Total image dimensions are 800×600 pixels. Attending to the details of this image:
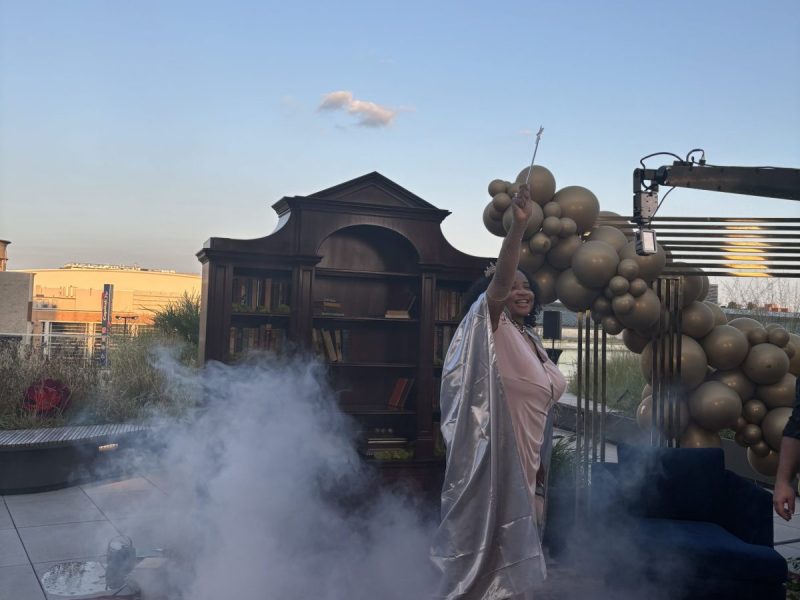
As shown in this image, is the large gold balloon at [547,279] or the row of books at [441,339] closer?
the large gold balloon at [547,279]

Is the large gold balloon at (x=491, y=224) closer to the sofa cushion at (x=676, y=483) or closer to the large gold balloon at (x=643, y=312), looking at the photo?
the large gold balloon at (x=643, y=312)

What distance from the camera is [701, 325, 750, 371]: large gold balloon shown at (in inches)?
149

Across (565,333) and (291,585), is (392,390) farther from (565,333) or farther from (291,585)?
(565,333)

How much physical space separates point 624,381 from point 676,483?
606 cm

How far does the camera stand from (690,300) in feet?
12.6

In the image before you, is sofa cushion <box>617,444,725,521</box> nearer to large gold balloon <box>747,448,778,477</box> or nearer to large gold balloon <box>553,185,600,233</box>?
large gold balloon <box>747,448,778,477</box>

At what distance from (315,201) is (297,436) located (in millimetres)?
1792

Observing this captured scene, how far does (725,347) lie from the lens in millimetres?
3777

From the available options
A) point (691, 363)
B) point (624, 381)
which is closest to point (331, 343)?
point (691, 363)

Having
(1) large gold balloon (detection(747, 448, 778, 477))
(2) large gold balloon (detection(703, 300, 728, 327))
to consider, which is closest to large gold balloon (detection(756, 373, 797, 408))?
(1) large gold balloon (detection(747, 448, 778, 477))

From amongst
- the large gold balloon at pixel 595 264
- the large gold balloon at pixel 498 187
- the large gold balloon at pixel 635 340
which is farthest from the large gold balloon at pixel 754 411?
the large gold balloon at pixel 498 187

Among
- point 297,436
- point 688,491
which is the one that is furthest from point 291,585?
point 688,491

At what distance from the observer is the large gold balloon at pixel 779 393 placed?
3.76 meters

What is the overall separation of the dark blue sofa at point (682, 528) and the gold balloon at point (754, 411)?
486 millimetres
